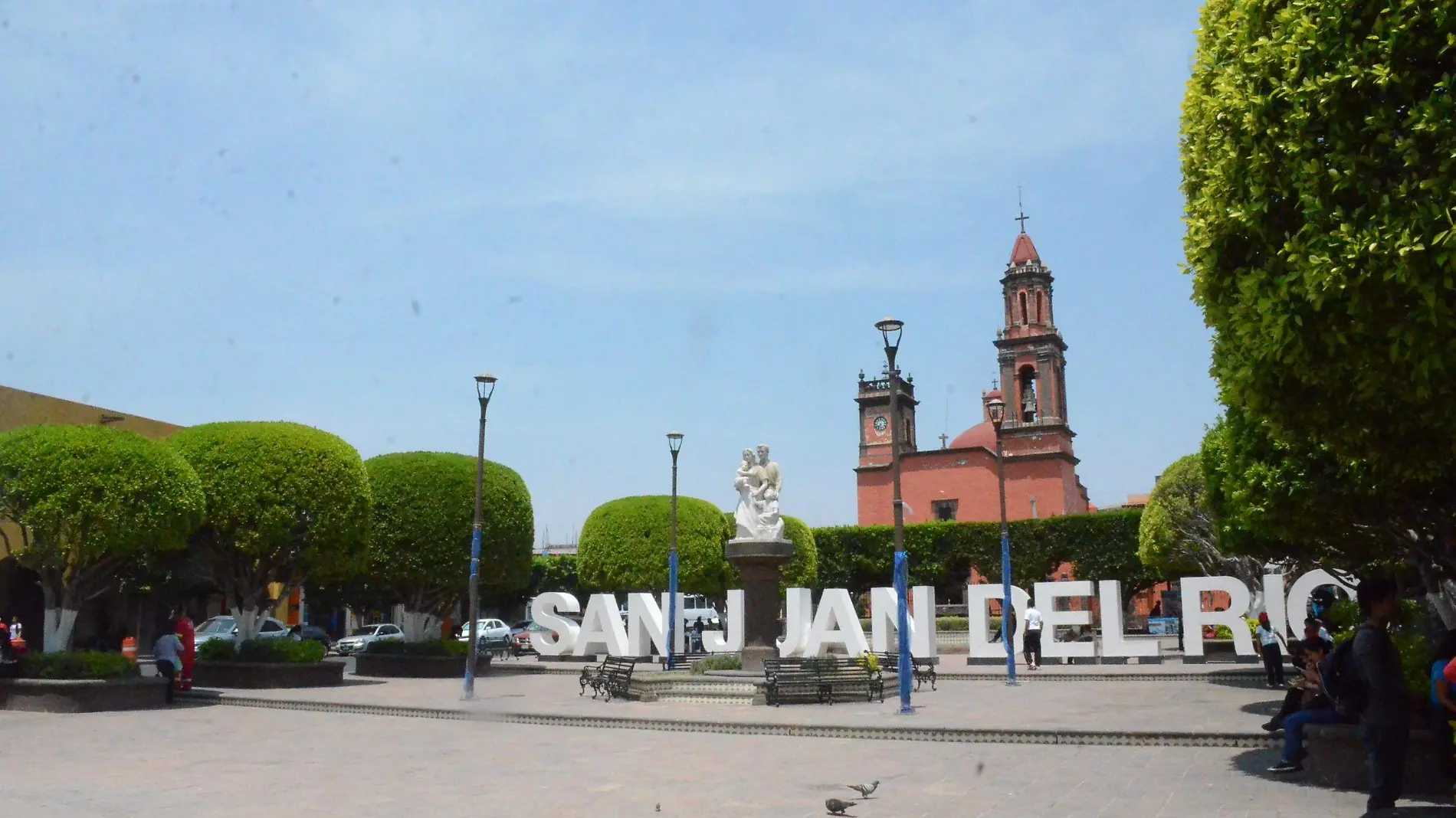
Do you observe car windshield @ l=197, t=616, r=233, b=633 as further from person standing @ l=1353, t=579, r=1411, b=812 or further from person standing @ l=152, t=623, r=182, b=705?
person standing @ l=1353, t=579, r=1411, b=812

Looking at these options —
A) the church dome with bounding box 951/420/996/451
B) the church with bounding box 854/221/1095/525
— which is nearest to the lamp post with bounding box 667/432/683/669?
the church with bounding box 854/221/1095/525

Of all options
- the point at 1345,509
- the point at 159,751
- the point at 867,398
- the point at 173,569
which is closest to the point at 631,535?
the point at 173,569

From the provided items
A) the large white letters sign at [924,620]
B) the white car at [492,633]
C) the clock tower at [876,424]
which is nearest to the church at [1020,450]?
the clock tower at [876,424]

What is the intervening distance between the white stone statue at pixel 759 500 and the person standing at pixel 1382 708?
1433 centimetres

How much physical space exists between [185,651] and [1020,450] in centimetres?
4999

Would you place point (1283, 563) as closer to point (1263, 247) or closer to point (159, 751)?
point (1263, 247)

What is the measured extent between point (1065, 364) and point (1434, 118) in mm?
57922

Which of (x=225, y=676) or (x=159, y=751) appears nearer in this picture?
(x=159, y=751)

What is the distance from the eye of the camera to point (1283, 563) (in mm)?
27656

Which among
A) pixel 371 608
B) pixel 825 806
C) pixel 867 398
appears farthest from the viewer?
pixel 867 398

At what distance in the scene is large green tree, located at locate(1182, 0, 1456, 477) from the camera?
6.71 meters

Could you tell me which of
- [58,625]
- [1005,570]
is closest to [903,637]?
[1005,570]

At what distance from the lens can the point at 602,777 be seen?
10195mm

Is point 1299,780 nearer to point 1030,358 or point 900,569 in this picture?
point 900,569
